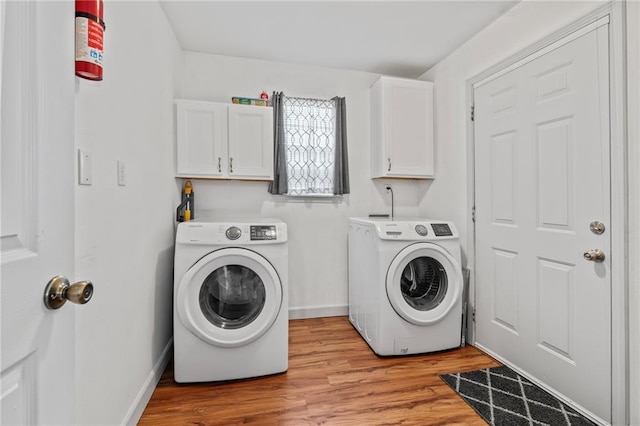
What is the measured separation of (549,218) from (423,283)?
92 centimetres

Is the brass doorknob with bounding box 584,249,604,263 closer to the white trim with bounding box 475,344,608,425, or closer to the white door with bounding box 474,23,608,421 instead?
the white door with bounding box 474,23,608,421

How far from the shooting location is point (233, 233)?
1868 millimetres

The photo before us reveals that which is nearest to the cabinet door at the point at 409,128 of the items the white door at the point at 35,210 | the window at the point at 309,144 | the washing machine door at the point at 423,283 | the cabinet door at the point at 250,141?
the window at the point at 309,144

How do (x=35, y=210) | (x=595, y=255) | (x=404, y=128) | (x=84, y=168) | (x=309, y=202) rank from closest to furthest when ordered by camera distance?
1. (x=35, y=210)
2. (x=84, y=168)
3. (x=595, y=255)
4. (x=404, y=128)
5. (x=309, y=202)

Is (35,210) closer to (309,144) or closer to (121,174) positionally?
(121,174)

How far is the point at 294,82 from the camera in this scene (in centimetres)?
289

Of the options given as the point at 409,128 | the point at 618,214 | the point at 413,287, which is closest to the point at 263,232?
the point at 413,287

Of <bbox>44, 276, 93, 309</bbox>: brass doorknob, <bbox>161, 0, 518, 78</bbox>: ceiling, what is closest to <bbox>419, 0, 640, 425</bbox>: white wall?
<bbox>161, 0, 518, 78</bbox>: ceiling

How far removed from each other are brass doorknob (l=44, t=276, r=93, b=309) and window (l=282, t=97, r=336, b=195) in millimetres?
2244

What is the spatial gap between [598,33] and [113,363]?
269 cm

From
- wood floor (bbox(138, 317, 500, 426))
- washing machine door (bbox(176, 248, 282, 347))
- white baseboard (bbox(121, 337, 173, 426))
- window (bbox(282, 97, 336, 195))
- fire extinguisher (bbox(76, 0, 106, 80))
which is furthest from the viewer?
window (bbox(282, 97, 336, 195))

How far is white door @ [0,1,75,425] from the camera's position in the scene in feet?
1.55

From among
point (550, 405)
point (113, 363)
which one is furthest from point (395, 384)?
point (113, 363)

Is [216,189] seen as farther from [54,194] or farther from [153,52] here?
[54,194]
